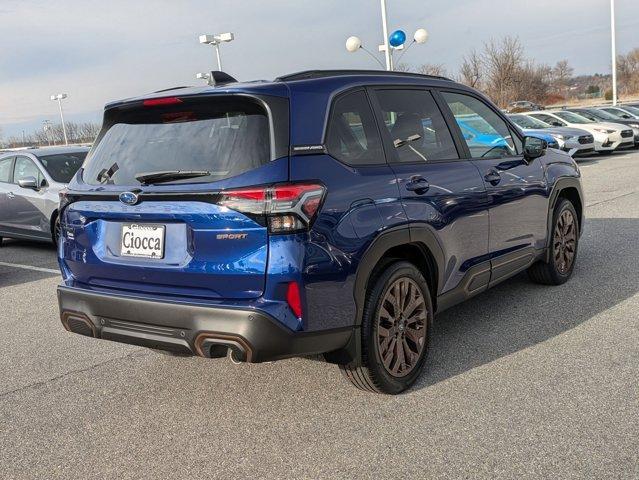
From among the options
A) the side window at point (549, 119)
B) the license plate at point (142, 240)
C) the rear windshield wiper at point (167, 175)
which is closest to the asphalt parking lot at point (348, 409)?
the license plate at point (142, 240)

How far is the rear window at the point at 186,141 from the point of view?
10.3ft

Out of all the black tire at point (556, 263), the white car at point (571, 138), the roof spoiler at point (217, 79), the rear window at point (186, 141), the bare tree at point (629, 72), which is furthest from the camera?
Answer: the bare tree at point (629, 72)

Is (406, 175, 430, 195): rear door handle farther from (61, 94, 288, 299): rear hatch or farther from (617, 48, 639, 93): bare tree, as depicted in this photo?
(617, 48, 639, 93): bare tree

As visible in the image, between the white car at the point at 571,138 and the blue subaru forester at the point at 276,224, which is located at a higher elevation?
the blue subaru forester at the point at 276,224

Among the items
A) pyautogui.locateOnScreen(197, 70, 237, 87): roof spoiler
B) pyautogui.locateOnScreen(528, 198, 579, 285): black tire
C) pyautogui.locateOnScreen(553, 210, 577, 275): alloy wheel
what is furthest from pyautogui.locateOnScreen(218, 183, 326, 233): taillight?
pyautogui.locateOnScreen(553, 210, 577, 275): alloy wheel

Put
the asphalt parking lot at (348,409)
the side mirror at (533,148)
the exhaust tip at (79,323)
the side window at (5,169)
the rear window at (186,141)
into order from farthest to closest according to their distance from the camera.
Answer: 1. the side window at (5,169)
2. the side mirror at (533,148)
3. the exhaust tip at (79,323)
4. the rear window at (186,141)
5. the asphalt parking lot at (348,409)

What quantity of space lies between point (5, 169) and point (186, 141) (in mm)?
7954

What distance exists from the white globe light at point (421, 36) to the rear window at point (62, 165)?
48.0 feet

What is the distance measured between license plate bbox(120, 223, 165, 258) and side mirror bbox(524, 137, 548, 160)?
3108 mm

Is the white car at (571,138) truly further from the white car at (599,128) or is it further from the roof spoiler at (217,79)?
the roof spoiler at (217,79)

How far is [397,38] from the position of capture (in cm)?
2022

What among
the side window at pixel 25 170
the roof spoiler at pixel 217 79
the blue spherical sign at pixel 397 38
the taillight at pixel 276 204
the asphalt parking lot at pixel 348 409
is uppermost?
the blue spherical sign at pixel 397 38

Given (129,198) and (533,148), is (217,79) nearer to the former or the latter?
(129,198)

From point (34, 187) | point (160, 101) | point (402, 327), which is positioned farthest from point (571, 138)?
point (160, 101)
